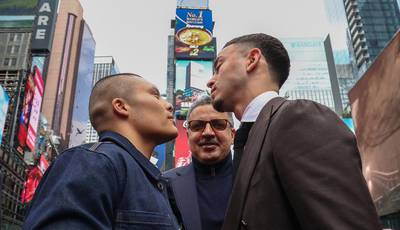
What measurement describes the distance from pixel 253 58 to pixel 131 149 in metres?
1.07

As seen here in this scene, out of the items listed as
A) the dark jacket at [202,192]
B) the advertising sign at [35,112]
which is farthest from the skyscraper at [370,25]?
the dark jacket at [202,192]

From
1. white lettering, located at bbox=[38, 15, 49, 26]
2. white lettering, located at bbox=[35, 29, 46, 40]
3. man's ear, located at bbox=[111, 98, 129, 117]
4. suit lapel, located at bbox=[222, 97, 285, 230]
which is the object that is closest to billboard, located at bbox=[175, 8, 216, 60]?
white lettering, located at bbox=[38, 15, 49, 26]

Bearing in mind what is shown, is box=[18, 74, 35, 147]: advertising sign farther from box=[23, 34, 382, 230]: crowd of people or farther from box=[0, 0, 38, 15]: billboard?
box=[23, 34, 382, 230]: crowd of people

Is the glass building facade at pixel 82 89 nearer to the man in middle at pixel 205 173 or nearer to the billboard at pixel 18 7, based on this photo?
the billboard at pixel 18 7

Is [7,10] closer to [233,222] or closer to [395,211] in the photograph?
[395,211]

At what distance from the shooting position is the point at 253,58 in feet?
8.22

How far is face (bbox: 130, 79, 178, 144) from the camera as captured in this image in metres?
2.26

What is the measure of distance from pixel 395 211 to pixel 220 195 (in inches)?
859

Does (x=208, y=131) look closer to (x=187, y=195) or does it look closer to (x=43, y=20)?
(x=187, y=195)

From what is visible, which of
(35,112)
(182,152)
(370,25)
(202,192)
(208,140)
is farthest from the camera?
(370,25)

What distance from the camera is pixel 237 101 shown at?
2504mm

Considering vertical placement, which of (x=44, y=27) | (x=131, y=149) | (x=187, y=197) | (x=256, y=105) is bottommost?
(x=187, y=197)

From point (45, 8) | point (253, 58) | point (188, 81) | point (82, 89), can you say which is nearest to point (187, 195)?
point (253, 58)

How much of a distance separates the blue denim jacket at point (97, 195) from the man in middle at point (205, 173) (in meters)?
1.07
